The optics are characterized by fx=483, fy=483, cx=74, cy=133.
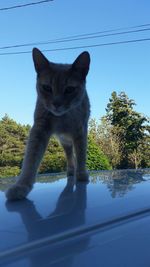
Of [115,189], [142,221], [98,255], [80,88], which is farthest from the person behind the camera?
[80,88]

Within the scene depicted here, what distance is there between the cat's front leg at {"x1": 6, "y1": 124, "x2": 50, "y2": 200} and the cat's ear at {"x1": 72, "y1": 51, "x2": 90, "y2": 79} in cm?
46

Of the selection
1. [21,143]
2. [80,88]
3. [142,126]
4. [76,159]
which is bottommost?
[76,159]

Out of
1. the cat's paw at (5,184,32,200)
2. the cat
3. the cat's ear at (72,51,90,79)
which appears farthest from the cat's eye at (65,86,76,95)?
the cat's paw at (5,184,32,200)

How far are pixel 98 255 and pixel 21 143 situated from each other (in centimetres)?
1949

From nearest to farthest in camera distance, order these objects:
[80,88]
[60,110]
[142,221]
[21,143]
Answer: [142,221]
[60,110]
[80,88]
[21,143]

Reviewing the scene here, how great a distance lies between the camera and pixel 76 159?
122 inches

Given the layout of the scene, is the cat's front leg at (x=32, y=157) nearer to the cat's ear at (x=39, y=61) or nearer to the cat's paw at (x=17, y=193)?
the cat's paw at (x=17, y=193)

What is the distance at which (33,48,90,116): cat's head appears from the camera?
111 inches

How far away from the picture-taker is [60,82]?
2842 millimetres

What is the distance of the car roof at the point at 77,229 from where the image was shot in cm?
113

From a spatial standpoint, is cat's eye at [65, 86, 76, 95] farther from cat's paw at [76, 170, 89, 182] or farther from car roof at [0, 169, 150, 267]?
car roof at [0, 169, 150, 267]

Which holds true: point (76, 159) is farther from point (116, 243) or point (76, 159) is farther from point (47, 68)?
point (116, 243)

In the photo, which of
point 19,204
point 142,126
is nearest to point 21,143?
point 142,126

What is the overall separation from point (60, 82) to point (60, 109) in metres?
0.16
